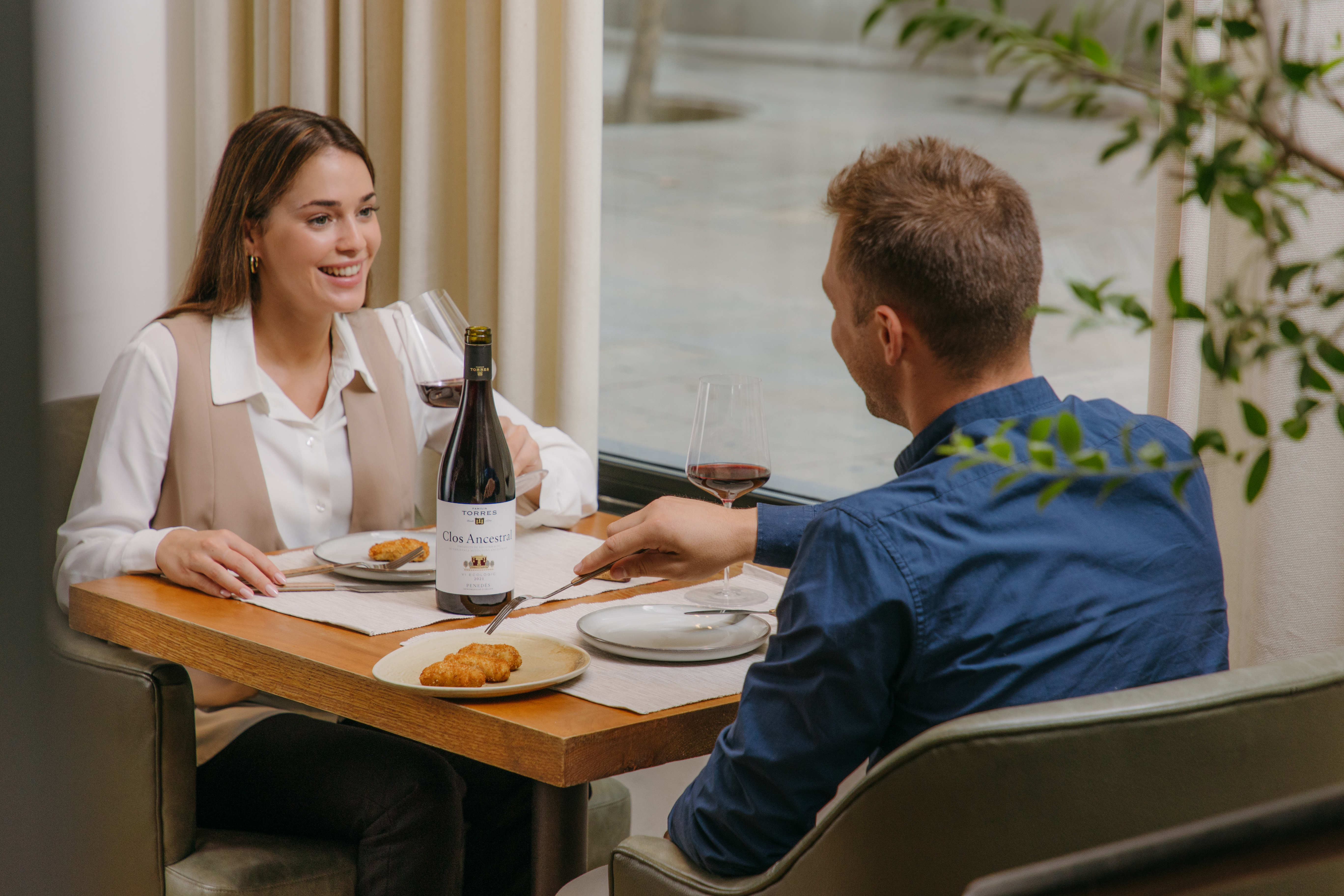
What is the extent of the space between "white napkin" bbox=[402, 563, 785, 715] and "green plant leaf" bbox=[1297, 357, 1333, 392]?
84 cm

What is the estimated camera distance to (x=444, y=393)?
1.79 meters

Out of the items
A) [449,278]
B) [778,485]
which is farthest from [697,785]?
[449,278]

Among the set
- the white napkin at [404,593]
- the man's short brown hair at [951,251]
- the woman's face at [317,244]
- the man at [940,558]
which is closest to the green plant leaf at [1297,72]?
the man at [940,558]

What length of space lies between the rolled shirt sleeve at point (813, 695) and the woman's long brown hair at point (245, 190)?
4.33 feet

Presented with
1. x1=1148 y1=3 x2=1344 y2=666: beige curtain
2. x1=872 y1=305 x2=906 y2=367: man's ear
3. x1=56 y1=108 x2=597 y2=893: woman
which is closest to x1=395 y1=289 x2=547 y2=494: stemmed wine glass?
x1=56 y1=108 x2=597 y2=893: woman

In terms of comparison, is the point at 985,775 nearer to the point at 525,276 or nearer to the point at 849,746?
the point at 849,746

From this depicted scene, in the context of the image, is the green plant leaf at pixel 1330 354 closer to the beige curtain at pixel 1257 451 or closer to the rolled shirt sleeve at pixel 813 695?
the rolled shirt sleeve at pixel 813 695

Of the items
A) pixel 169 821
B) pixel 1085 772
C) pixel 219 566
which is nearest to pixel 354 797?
pixel 169 821

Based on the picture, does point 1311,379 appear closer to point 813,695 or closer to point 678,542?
point 813,695

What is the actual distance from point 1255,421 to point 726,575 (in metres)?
1.17

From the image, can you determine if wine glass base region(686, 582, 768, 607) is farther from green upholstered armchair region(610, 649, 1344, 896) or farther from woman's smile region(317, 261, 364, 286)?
woman's smile region(317, 261, 364, 286)

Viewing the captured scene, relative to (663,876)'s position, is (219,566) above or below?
above

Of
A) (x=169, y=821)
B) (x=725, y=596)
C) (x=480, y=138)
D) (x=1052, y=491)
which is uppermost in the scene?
(x=480, y=138)

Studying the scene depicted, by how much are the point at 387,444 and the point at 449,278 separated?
0.82 m
